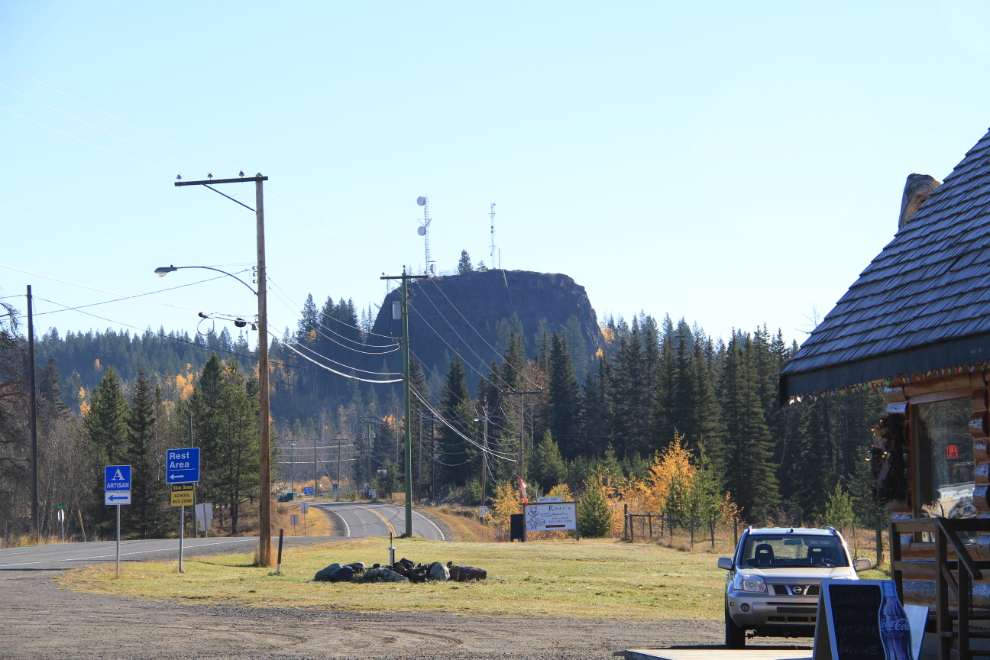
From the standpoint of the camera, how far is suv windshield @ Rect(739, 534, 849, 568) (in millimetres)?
14016

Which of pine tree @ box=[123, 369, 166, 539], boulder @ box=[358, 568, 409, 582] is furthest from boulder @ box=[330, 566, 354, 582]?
pine tree @ box=[123, 369, 166, 539]

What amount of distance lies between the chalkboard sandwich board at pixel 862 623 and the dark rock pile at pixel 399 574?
15.7 metres

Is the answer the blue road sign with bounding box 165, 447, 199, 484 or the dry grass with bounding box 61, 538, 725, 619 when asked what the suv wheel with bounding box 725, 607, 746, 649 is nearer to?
the dry grass with bounding box 61, 538, 725, 619

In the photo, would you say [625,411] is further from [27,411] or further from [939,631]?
[939,631]

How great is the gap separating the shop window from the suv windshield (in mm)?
2555

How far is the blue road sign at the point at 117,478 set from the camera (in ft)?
79.9

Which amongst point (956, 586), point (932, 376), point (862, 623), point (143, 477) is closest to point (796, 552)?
point (932, 376)

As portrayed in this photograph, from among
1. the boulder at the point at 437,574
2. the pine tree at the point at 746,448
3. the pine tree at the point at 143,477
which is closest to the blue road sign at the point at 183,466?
the boulder at the point at 437,574

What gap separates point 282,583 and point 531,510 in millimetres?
24517

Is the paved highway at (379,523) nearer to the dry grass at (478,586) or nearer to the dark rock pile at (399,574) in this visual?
the dry grass at (478,586)

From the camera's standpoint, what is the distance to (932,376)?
11500 millimetres

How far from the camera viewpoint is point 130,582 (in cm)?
2266

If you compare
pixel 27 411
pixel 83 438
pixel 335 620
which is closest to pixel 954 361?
pixel 335 620

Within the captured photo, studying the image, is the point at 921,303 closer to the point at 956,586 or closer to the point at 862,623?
the point at 956,586
